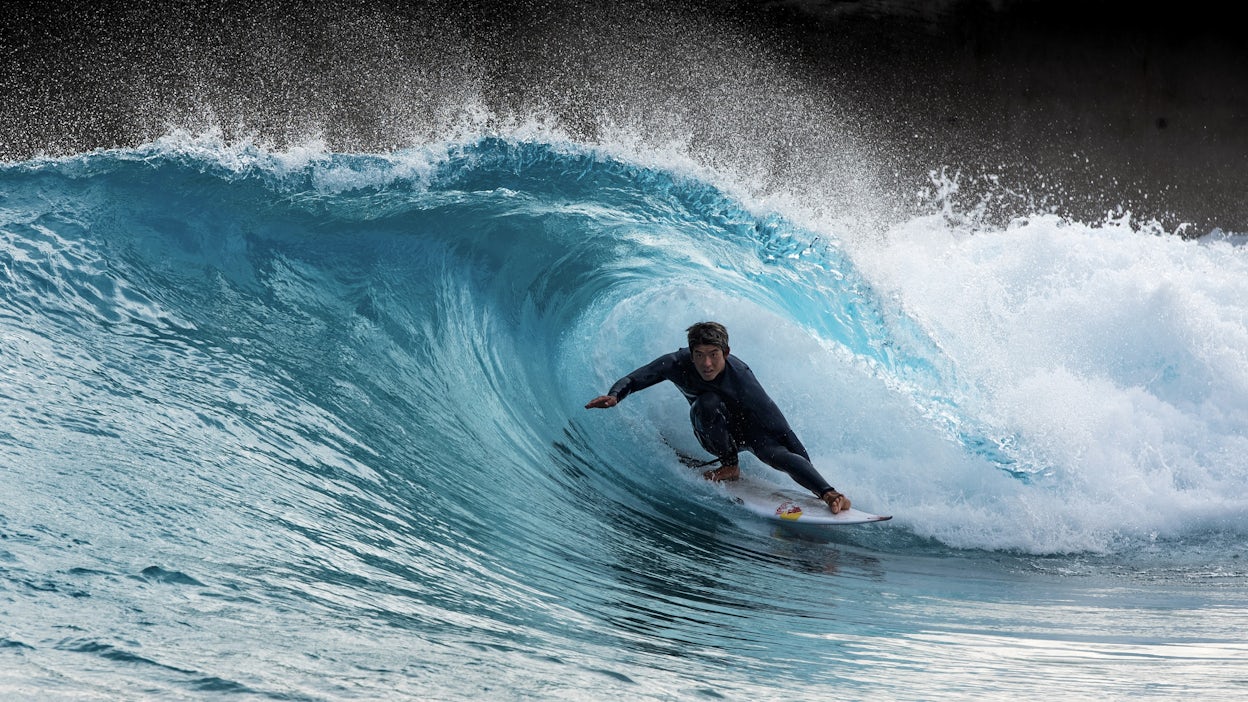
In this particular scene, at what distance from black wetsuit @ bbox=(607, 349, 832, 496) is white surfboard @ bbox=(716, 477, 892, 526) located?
0.13 metres

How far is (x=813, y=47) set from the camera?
1085cm

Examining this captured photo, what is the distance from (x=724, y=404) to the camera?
149 inches

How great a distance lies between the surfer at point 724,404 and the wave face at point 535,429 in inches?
9.5

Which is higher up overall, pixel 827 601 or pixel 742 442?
pixel 742 442

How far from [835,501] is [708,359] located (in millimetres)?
713

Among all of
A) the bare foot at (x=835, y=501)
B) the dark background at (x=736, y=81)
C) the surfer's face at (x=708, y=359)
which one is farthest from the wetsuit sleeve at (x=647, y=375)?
the dark background at (x=736, y=81)

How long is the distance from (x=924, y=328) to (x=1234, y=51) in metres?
10.0

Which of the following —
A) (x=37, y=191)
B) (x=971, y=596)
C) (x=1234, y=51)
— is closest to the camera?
(x=971, y=596)

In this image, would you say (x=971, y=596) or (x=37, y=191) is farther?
(x=37, y=191)

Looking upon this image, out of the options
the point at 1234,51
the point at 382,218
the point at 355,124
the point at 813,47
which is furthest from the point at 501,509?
the point at 1234,51

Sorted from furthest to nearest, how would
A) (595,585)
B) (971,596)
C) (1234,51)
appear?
(1234,51), (971,596), (595,585)

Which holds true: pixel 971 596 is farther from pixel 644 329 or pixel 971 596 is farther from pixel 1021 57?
pixel 1021 57

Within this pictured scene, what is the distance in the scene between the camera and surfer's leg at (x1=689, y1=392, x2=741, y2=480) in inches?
149

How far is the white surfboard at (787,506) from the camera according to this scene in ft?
11.6
